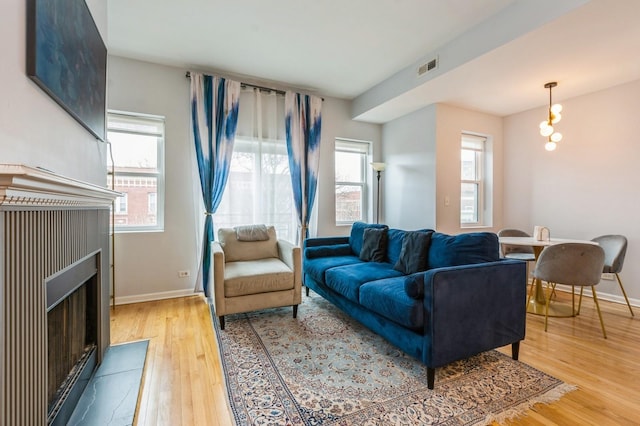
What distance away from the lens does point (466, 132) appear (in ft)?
13.6

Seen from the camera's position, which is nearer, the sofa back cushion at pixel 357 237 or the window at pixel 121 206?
the window at pixel 121 206

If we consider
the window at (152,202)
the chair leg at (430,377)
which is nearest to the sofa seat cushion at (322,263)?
the chair leg at (430,377)

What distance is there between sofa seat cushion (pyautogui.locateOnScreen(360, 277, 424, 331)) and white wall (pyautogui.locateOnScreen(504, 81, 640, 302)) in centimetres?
298

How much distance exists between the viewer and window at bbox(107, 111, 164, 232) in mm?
3295

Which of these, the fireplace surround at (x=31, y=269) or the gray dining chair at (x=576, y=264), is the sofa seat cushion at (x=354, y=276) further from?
Result: the fireplace surround at (x=31, y=269)

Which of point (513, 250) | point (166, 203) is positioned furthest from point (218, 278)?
point (513, 250)

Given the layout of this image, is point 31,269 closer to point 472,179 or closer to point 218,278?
point 218,278

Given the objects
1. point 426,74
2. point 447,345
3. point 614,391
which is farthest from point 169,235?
point 614,391

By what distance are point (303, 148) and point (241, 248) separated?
1.70 metres

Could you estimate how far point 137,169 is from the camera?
11.1 feet

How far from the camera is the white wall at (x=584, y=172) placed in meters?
3.22

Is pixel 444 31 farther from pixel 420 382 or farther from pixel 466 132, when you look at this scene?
pixel 420 382

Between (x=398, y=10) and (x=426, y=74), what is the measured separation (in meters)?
0.89

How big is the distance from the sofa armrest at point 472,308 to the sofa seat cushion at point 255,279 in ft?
4.64
